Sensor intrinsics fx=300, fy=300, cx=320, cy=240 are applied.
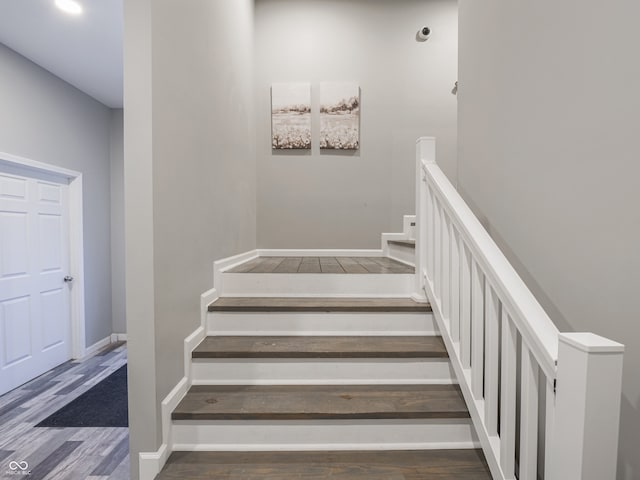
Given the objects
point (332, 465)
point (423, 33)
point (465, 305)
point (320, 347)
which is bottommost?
point (332, 465)

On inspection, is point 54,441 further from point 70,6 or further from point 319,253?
point 70,6

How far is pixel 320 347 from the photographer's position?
1.62 metres

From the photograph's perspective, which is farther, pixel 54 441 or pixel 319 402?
pixel 54 441

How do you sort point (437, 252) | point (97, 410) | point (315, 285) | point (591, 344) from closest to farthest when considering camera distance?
point (591, 344) < point (437, 252) < point (315, 285) < point (97, 410)

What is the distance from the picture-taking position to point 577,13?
39.0 inches

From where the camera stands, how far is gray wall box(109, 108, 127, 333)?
12.7 ft

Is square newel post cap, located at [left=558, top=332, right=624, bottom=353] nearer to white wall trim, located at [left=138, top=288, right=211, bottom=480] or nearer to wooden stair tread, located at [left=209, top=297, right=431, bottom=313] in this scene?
wooden stair tread, located at [left=209, top=297, right=431, bottom=313]

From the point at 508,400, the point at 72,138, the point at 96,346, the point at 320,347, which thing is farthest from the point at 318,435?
the point at 72,138

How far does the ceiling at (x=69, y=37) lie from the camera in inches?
84.4

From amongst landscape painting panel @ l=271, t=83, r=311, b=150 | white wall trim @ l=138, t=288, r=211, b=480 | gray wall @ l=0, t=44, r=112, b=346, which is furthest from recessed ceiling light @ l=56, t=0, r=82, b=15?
white wall trim @ l=138, t=288, r=211, b=480

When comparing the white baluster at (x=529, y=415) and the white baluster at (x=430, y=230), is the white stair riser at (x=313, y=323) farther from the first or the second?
the white baluster at (x=529, y=415)

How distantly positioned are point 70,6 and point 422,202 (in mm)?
2787

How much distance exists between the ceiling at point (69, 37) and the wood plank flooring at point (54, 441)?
2946 mm

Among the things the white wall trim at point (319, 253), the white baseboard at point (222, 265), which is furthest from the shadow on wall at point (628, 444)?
the white wall trim at point (319, 253)
